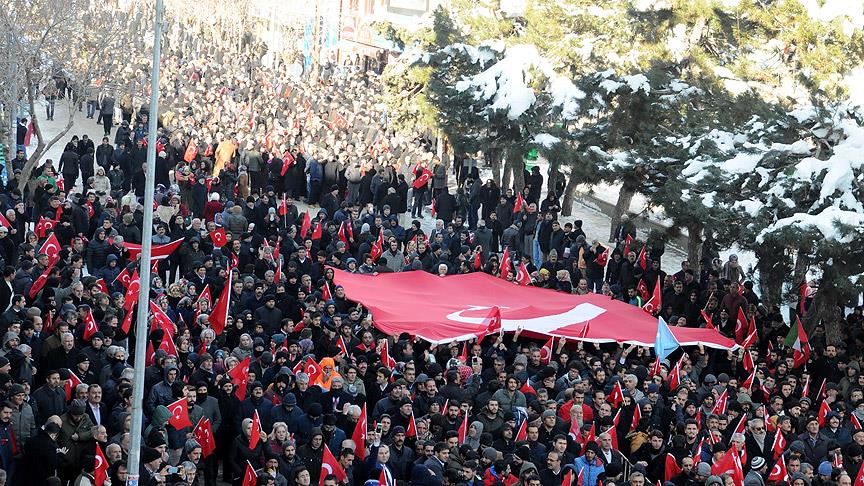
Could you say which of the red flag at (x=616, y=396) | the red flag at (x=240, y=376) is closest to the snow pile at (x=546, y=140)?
the red flag at (x=616, y=396)

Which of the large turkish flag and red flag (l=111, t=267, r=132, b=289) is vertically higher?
red flag (l=111, t=267, r=132, b=289)

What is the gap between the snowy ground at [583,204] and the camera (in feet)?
96.6

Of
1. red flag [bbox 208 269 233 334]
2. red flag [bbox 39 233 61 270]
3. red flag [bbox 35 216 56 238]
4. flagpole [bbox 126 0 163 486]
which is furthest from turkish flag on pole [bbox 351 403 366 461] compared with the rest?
red flag [bbox 35 216 56 238]

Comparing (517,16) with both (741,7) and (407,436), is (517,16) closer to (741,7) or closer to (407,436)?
(741,7)

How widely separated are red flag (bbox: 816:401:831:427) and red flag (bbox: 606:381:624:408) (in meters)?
2.18

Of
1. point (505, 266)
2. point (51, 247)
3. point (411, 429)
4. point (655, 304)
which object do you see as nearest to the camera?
point (411, 429)

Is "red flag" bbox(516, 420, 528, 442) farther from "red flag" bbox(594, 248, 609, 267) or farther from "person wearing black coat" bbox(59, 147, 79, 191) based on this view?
"person wearing black coat" bbox(59, 147, 79, 191)

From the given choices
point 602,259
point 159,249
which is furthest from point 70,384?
point 602,259

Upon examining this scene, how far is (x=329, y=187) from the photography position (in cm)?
2847

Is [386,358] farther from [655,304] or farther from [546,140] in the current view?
[546,140]

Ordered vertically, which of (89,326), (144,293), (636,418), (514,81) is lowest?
(636,418)

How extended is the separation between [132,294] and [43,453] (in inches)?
215

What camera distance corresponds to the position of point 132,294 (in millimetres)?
16750

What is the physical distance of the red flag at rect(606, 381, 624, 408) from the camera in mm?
15023
